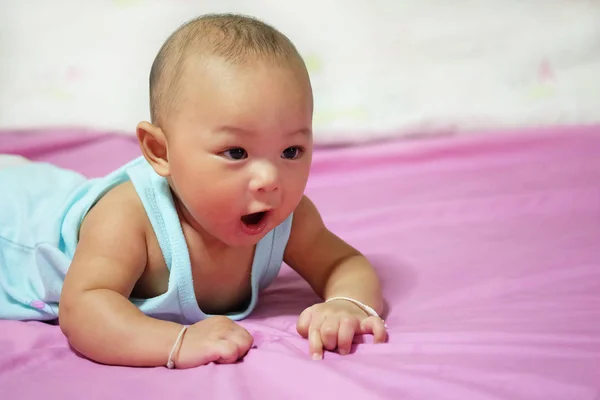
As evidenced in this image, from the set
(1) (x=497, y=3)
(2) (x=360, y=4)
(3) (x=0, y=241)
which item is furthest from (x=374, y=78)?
(3) (x=0, y=241)

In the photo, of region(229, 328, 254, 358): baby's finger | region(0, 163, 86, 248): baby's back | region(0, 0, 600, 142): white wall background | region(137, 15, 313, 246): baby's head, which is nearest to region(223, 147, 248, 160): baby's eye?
region(137, 15, 313, 246): baby's head

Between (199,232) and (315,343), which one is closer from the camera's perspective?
(315,343)

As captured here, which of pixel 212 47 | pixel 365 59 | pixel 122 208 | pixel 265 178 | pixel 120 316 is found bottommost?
pixel 120 316

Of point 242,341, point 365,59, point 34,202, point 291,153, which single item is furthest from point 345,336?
point 365,59

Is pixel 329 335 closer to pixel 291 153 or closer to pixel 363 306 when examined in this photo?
pixel 363 306

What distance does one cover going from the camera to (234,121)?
0.90 meters

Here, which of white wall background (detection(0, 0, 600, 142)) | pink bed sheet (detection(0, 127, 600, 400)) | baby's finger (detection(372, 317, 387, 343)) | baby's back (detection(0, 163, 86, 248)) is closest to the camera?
pink bed sheet (detection(0, 127, 600, 400))

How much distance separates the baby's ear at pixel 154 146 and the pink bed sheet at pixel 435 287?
0.24 meters

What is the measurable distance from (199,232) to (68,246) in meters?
0.20

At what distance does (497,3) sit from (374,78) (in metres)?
0.40

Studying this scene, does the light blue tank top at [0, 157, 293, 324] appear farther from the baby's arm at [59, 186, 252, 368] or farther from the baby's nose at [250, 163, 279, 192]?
the baby's nose at [250, 163, 279, 192]

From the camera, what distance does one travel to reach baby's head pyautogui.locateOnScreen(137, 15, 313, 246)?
906mm

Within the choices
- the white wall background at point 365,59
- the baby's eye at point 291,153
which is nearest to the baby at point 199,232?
the baby's eye at point 291,153

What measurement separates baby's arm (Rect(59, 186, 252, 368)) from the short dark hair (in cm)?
15
